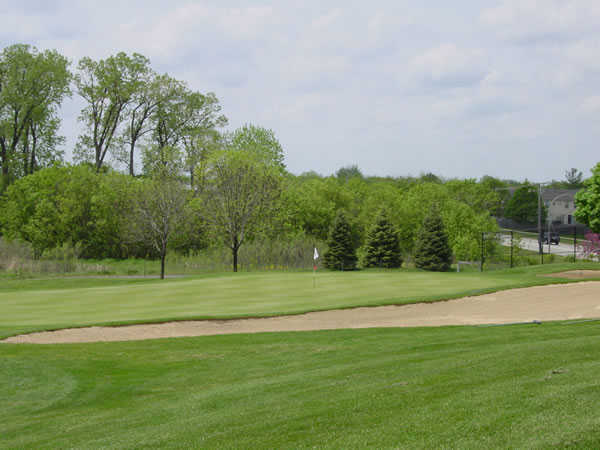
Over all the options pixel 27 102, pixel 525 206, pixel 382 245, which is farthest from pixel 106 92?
pixel 525 206

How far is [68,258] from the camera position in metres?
44.8

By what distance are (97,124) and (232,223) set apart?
90.4 ft

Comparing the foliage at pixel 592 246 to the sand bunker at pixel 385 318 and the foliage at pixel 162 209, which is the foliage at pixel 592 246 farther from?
the foliage at pixel 162 209

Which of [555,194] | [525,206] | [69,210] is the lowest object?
[69,210]

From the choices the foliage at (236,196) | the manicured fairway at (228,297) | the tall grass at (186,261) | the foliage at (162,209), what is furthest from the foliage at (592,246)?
the foliage at (162,209)

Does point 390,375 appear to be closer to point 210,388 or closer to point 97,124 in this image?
point 210,388

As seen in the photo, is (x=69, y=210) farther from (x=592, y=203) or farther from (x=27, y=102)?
(x=592, y=203)

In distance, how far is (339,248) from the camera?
4456 cm

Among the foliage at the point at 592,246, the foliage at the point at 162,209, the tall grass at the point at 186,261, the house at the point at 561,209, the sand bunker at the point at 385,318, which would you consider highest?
the house at the point at 561,209

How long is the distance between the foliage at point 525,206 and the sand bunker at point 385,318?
89711 mm

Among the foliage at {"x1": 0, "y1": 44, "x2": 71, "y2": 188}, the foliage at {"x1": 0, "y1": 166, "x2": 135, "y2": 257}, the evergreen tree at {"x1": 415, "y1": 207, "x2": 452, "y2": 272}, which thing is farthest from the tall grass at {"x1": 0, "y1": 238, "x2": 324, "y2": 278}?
the foliage at {"x1": 0, "y1": 44, "x2": 71, "y2": 188}

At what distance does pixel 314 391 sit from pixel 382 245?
36.9 metres

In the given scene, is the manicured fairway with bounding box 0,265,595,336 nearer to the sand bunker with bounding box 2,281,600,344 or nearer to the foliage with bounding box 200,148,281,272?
the sand bunker with bounding box 2,281,600,344

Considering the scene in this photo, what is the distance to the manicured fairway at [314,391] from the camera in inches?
218
